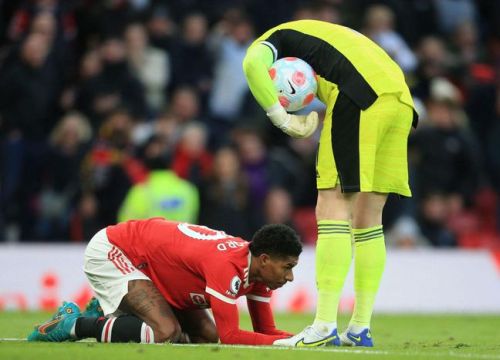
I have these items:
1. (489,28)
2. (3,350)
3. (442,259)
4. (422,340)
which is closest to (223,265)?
(3,350)

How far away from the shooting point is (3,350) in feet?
22.8

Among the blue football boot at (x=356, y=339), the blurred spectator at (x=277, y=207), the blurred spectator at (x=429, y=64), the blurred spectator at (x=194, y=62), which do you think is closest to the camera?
the blue football boot at (x=356, y=339)

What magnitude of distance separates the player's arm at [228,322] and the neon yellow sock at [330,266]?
47 cm

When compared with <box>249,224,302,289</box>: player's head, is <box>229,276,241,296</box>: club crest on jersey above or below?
below

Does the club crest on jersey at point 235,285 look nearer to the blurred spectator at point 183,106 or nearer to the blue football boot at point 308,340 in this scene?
the blue football boot at point 308,340

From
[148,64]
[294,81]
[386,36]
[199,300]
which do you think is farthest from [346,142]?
[386,36]

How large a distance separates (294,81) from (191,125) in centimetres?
645

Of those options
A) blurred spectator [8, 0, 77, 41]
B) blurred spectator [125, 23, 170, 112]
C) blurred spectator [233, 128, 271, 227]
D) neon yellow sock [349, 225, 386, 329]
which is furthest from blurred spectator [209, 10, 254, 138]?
neon yellow sock [349, 225, 386, 329]

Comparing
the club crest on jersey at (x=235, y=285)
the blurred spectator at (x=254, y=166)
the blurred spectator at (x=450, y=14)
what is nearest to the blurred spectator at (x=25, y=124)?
the blurred spectator at (x=254, y=166)

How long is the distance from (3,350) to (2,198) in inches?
260

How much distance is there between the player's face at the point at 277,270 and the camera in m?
7.36

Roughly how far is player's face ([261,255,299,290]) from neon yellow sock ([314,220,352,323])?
183 mm

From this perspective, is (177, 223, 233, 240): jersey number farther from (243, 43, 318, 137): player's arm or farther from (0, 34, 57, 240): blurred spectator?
(0, 34, 57, 240): blurred spectator

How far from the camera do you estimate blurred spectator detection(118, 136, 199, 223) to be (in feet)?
42.3
